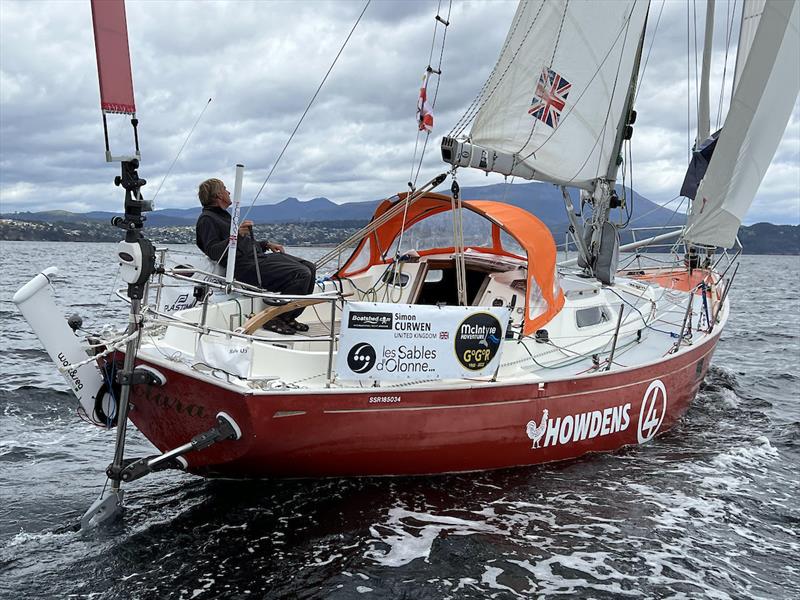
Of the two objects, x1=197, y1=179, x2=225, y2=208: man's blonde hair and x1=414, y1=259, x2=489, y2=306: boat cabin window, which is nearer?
x1=197, y1=179, x2=225, y2=208: man's blonde hair

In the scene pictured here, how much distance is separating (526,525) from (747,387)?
27.4ft

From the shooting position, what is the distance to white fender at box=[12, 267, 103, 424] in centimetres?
536

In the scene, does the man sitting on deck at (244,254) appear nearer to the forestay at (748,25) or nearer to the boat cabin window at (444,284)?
the boat cabin window at (444,284)

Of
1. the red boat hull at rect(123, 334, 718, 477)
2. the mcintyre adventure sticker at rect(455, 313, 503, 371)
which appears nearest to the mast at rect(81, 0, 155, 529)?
the red boat hull at rect(123, 334, 718, 477)

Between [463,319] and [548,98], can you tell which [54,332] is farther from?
[548,98]

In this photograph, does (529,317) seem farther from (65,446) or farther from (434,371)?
(65,446)

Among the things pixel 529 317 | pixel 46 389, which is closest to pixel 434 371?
pixel 529 317

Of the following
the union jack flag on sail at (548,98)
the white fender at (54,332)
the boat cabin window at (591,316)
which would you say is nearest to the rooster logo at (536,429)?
the boat cabin window at (591,316)

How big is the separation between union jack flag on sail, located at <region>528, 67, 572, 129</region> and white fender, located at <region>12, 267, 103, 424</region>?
19.5ft

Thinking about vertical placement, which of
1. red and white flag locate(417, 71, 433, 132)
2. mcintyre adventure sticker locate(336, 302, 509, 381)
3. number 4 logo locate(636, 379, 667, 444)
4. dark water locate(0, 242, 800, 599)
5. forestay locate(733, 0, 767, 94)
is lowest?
dark water locate(0, 242, 800, 599)

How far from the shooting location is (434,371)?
6094mm

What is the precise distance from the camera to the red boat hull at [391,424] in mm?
5656

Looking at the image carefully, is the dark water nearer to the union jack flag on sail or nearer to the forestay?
the union jack flag on sail

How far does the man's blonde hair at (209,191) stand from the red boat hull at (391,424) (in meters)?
2.11
